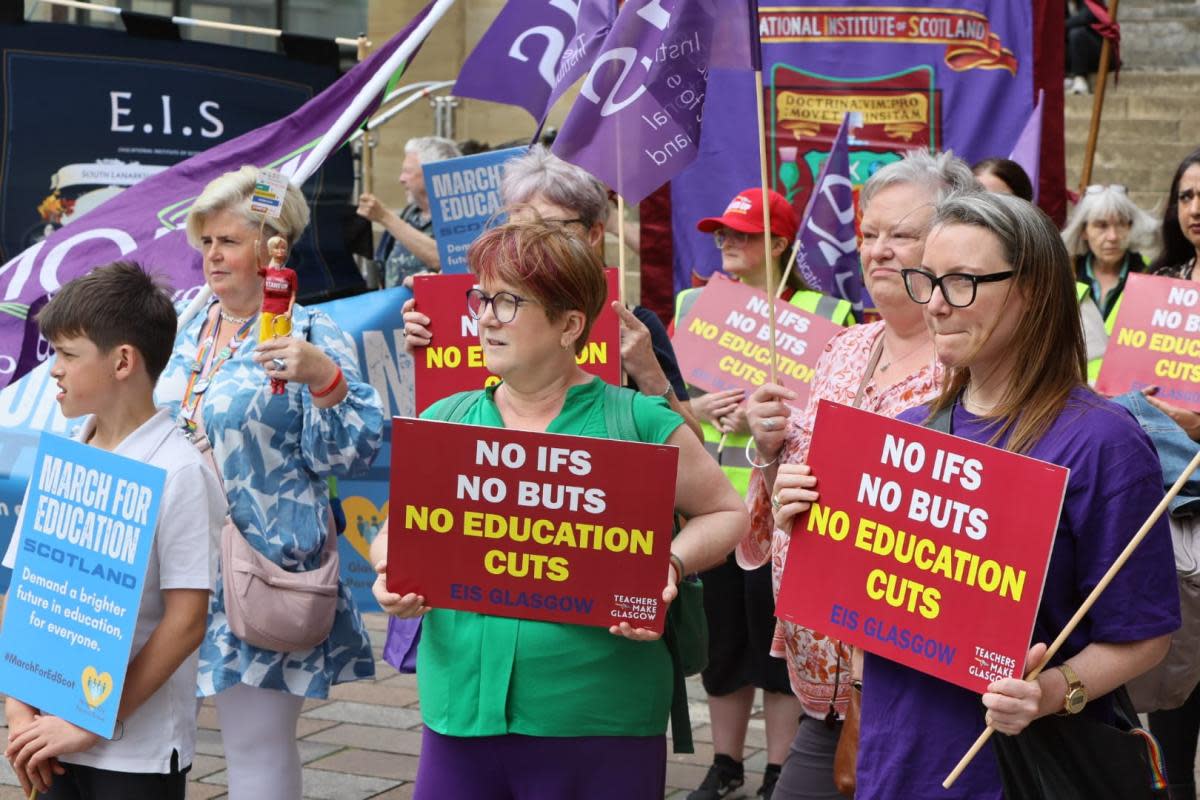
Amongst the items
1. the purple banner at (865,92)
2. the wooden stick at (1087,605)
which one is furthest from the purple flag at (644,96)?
the purple banner at (865,92)

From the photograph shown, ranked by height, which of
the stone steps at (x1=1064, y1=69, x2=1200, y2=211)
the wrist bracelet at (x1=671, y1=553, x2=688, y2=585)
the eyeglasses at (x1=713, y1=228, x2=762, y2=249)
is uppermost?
the stone steps at (x1=1064, y1=69, x2=1200, y2=211)

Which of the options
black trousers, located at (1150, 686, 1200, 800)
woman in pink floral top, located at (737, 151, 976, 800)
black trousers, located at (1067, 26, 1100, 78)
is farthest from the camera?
black trousers, located at (1067, 26, 1100, 78)

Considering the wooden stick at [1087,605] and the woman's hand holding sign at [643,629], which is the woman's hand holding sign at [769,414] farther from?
the wooden stick at [1087,605]

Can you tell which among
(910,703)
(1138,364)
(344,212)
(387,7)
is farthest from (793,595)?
(387,7)

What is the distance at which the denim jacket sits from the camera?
12.9 ft

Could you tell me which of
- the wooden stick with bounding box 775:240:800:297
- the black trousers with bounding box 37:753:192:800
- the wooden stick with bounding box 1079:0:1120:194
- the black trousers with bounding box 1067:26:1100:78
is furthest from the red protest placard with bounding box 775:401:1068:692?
the black trousers with bounding box 1067:26:1100:78

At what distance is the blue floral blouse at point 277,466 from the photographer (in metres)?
3.99

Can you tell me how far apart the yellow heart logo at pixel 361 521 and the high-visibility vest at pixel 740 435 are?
3.96 ft

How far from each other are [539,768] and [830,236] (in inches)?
138

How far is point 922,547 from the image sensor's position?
273cm

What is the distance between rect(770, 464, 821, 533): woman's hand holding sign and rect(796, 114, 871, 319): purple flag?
3.28 meters

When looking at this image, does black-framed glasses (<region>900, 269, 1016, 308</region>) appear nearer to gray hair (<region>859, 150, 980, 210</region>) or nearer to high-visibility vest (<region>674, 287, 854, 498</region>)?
gray hair (<region>859, 150, 980, 210</region>)

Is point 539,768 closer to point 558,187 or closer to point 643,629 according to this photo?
point 643,629

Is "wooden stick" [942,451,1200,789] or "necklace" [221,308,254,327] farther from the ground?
"necklace" [221,308,254,327]
